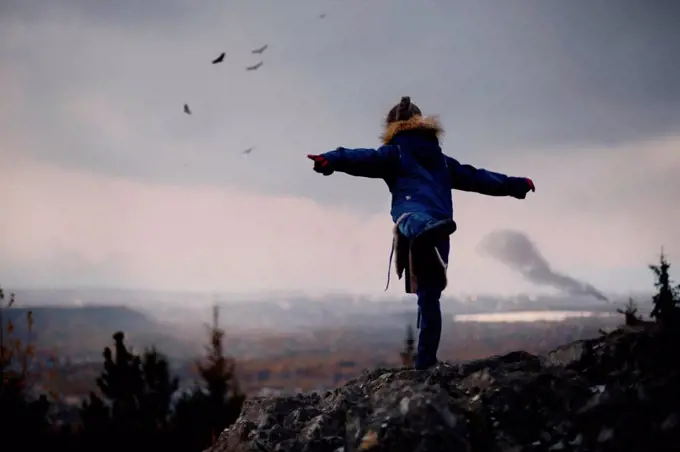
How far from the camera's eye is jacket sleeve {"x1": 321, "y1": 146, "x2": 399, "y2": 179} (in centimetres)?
539

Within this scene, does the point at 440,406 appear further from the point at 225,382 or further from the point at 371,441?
the point at 225,382

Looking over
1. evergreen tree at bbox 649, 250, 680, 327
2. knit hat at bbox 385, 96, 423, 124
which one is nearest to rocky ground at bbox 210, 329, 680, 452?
evergreen tree at bbox 649, 250, 680, 327

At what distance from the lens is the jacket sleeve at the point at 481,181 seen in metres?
6.14

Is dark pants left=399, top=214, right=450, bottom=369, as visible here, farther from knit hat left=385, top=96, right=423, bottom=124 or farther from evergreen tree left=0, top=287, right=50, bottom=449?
evergreen tree left=0, top=287, right=50, bottom=449

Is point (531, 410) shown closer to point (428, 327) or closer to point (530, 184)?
point (428, 327)

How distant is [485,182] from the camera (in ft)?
20.4

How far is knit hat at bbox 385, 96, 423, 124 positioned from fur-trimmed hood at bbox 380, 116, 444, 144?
0.05 metres

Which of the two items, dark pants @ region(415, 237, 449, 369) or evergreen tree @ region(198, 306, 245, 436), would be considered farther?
evergreen tree @ region(198, 306, 245, 436)

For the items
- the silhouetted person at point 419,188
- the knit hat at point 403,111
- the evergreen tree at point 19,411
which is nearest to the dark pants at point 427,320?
the silhouetted person at point 419,188

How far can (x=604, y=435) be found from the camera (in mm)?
3568

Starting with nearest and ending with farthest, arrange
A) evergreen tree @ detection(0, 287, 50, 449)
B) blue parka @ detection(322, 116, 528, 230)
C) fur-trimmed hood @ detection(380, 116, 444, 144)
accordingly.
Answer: blue parka @ detection(322, 116, 528, 230), fur-trimmed hood @ detection(380, 116, 444, 144), evergreen tree @ detection(0, 287, 50, 449)

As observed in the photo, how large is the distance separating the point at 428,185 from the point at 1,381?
1178 cm

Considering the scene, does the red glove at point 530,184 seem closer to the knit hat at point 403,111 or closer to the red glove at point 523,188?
the red glove at point 523,188

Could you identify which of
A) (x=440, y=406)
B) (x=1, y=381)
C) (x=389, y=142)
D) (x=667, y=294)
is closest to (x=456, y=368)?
(x=440, y=406)
